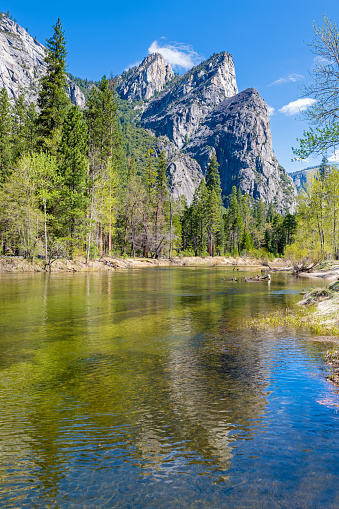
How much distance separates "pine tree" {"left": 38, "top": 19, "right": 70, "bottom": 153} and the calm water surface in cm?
4591

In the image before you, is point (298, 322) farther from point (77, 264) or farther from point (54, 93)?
point (54, 93)

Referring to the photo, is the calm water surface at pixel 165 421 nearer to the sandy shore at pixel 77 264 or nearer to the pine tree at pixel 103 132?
the sandy shore at pixel 77 264

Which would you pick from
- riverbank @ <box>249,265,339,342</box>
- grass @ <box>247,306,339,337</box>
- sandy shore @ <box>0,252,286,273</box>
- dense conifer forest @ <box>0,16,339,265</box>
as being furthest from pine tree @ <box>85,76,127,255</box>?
grass @ <box>247,306,339,337</box>

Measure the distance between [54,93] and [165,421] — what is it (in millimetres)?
54362

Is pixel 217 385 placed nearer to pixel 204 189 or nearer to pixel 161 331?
pixel 161 331

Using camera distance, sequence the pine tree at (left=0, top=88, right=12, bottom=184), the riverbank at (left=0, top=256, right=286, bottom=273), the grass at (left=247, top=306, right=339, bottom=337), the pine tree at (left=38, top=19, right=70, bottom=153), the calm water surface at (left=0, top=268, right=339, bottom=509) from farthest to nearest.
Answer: the pine tree at (left=0, top=88, right=12, bottom=184) < the pine tree at (left=38, top=19, right=70, bottom=153) < the riverbank at (left=0, top=256, right=286, bottom=273) < the grass at (left=247, top=306, right=339, bottom=337) < the calm water surface at (left=0, top=268, right=339, bottom=509)

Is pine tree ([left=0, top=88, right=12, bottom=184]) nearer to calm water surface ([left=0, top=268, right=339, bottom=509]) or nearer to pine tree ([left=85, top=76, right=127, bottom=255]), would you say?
pine tree ([left=85, top=76, right=127, bottom=255])

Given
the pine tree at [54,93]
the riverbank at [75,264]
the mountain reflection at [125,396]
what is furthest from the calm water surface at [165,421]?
the pine tree at [54,93]

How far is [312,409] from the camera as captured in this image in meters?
5.60

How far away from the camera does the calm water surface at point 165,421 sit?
11.7 feet

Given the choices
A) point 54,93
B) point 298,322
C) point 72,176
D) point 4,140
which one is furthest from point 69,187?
point 298,322

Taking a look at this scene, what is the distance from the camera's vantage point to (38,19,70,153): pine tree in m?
48.9

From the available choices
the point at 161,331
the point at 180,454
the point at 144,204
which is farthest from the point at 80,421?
the point at 144,204

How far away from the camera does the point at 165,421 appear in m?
5.11
